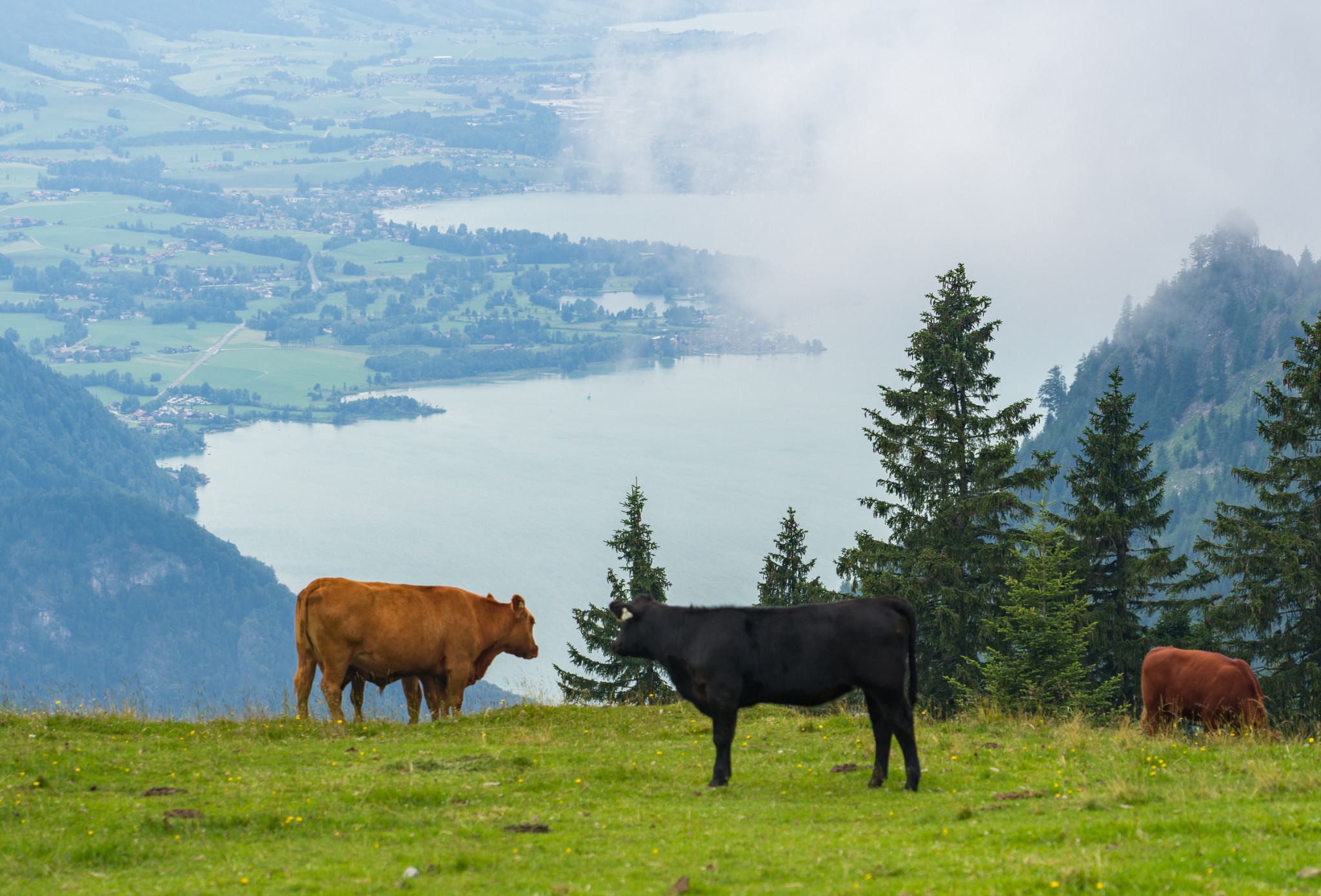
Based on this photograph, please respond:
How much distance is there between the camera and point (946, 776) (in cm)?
1148

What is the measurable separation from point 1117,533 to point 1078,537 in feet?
5.63

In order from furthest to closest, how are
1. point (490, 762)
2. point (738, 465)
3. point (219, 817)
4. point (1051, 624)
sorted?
1. point (738, 465)
2. point (1051, 624)
3. point (490, 762)
4. point (219, 817)

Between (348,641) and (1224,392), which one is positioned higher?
(1224,392)

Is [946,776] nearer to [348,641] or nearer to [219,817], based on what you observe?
[219,817]

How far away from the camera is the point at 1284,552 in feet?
94.0

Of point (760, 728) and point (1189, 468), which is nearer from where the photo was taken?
point (760, 728)

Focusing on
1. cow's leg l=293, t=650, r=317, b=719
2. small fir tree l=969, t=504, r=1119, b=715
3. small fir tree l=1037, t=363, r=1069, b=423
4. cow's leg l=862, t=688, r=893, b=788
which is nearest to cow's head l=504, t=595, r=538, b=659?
cow's leg l=293, t=650, r=317, b=719

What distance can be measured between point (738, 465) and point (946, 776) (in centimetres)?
15484

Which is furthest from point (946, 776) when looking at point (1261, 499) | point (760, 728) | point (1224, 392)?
point (1224, 392)

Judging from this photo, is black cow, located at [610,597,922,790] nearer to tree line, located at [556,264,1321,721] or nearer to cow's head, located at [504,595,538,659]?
cow's head, located at [504,595,538,659]

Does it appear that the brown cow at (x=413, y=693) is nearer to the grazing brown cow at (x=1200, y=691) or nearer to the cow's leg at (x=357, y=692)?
the cow's leg at (x=357, y=692)

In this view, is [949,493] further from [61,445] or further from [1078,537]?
[61,445]

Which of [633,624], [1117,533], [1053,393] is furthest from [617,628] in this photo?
[1053,393]

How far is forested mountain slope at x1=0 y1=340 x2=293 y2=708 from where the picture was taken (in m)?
136
